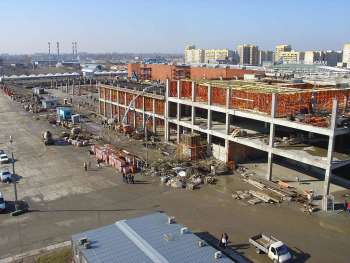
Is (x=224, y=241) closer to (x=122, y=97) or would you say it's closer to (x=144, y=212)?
(x=144, y=212)

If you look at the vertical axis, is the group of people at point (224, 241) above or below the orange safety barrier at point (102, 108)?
below

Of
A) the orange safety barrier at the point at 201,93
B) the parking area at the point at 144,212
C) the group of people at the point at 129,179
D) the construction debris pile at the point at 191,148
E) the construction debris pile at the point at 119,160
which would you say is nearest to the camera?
the parking area at the point at 144,212

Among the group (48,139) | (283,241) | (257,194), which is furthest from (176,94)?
(283,241)

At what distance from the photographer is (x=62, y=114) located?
263 ft

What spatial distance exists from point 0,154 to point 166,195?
27.1m

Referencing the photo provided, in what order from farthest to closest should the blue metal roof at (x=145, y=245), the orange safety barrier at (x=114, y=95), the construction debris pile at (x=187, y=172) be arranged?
1. the orange safety barrier at (x=114, y=95)
2. the construction debris pile at (x=187, y=172)
3. the blue metal roof at (x=145, y=245)

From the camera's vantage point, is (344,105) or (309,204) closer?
(309,204)

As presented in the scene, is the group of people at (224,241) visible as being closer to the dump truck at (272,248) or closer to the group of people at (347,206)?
the dump truck at (272,248)

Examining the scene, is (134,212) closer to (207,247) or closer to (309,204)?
(207,247)

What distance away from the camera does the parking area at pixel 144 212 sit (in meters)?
28.3

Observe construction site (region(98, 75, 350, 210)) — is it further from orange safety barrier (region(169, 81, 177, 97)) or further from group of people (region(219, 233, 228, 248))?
group of people (region(219, 233, 228, 248))

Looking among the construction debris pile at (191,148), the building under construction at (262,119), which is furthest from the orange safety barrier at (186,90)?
the construction debris pile at (191,148)

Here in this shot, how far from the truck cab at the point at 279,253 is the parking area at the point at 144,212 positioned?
0.93m

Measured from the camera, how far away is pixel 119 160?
44.8m
